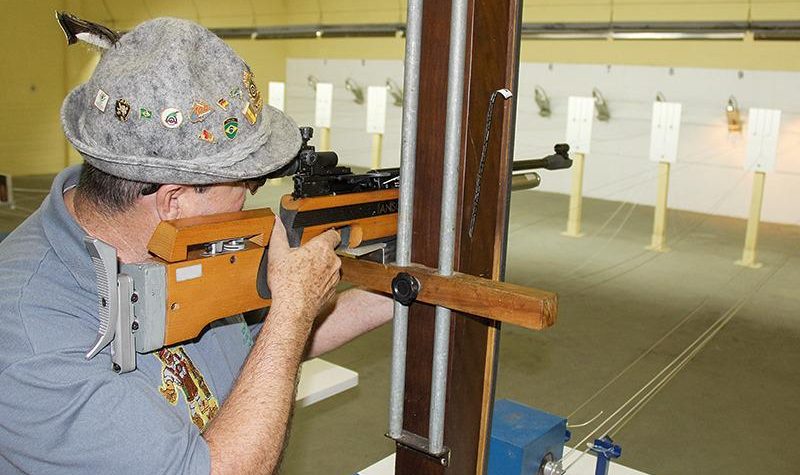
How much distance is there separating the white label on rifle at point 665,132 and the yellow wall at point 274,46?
862 mm

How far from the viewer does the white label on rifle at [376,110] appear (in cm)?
570

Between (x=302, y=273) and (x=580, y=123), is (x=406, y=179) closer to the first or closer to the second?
(x=302, y=273)

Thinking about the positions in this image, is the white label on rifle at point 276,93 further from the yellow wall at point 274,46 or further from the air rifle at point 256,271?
the air rifle at point 256,271

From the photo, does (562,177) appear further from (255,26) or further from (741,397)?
(741,397)

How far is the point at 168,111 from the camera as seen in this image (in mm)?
748

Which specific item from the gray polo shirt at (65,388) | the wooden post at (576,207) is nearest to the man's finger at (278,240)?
the gray polo shirt at (65,388)


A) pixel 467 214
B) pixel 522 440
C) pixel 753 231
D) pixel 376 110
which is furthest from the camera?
pixel 376 110

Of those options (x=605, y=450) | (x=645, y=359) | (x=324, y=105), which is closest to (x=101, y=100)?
(x=605, y=450)

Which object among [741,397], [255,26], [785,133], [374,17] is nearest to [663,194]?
[785,133]

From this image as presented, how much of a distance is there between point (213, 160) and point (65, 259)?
19 cm

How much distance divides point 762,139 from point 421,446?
15.7 ft

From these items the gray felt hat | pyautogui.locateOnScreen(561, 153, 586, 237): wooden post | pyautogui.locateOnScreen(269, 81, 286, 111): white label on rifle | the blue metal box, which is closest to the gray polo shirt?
the gray felt hat

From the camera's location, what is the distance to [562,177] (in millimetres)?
6508

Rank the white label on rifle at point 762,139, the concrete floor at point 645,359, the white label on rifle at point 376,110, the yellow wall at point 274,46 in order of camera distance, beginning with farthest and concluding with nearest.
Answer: the white label on rifle at point 376,110 → the white label on rifle at point 762,139 → the yellow wall at point 274,46 → the concrete floor at point 645,359
